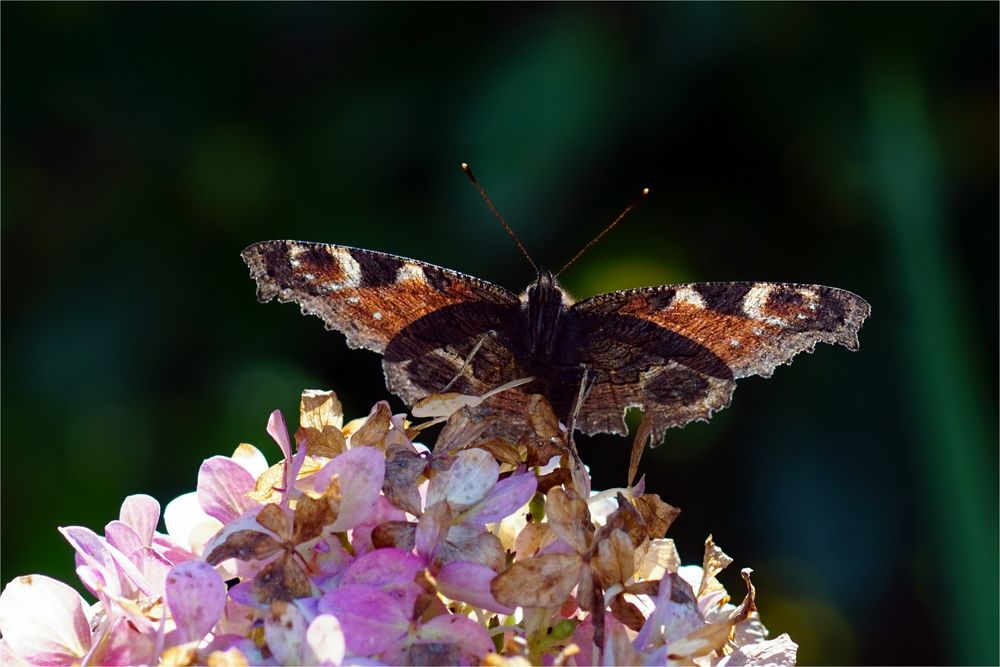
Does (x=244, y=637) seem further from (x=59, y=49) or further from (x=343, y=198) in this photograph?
(x=59, y=49)

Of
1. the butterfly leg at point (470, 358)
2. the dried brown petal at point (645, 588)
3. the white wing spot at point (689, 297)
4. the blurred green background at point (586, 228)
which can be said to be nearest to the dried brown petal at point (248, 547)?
the dried brown petal at point (645, 588)

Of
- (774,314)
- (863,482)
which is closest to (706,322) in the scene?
(774,314)

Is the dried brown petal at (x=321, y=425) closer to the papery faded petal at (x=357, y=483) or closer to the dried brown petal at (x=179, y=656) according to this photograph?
the papery faded petal at (x=357, y=483)

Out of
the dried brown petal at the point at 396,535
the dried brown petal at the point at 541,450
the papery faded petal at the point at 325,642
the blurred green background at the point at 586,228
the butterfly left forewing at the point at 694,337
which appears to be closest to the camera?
the papery faded petal at the point at 325,642

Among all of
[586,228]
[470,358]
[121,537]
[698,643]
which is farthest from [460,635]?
[586,228]

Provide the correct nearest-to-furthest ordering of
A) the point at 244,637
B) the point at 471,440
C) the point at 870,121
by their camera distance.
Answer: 1. the point at 244,637
2. the point at 471,440
3. the point at 870,121

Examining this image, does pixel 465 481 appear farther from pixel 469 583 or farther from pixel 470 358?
pixel 470 358
